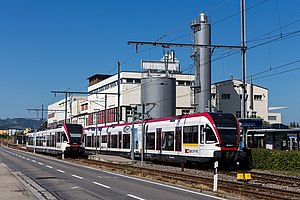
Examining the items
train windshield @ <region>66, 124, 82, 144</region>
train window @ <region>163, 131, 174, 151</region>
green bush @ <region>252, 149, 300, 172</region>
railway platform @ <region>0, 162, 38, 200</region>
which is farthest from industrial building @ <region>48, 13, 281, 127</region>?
railway platform @ <region>0, 162, 38, 200</region>

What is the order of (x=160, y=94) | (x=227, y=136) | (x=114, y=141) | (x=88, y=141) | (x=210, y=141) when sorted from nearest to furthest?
(x=210, y=141) → (x=227, y=136) → (x=114, y=141) → (x=88, y=141) → (x=160, y=94)

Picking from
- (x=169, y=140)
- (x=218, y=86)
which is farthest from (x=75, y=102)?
(x=169, y=140)

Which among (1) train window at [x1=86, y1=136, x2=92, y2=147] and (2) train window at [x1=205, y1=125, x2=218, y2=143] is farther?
(1) train window at [x1=86, y1=136, x2=92, y2=147]

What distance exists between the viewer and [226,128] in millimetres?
28438

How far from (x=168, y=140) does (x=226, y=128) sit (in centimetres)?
640

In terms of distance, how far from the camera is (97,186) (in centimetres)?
1925

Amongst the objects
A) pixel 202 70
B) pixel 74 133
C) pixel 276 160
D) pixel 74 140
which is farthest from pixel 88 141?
pixel 276 160

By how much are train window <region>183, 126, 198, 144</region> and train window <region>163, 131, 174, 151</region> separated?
82.0 inches

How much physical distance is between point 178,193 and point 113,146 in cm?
3233

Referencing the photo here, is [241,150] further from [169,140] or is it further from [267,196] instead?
[267,196]

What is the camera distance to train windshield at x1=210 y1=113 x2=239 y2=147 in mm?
28172

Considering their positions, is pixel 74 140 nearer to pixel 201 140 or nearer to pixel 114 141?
pixel 114 141

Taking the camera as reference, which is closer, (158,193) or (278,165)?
(158,193)

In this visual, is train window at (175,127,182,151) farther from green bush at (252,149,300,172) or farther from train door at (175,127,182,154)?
green bush at (252,149,300,172)
